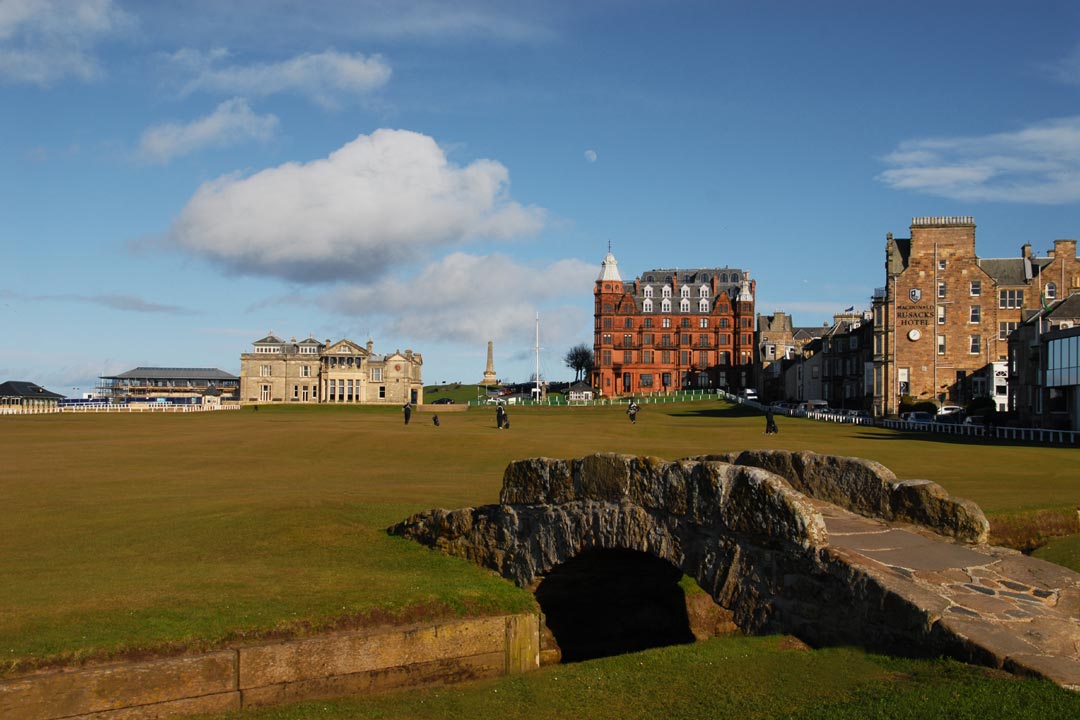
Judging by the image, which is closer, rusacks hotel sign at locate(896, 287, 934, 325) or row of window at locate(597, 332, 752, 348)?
rusacks hotel sign at locate(896, 287, 934, 325)

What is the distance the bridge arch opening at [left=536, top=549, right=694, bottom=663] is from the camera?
17094 mm

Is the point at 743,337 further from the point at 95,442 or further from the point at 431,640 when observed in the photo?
the point at 431,640

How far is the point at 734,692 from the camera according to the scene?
9742 mm

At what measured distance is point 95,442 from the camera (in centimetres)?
4684

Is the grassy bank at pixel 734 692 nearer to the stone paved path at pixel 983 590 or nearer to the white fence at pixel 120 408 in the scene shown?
the stone paved path at pixel 983 590

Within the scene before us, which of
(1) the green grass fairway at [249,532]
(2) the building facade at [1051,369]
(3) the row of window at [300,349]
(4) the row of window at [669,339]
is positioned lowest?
(1) the green grass fairway at [249,532]

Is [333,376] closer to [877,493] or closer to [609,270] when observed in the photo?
[609,270]

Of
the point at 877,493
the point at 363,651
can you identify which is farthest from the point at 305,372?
the point at 877,493

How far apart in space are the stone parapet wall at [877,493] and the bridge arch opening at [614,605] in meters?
3.66

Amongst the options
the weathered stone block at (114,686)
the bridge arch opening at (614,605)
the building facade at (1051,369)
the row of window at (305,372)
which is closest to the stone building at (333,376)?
the row of window at (305,372)

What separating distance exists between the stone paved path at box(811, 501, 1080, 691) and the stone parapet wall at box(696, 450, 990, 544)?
0.25 meters

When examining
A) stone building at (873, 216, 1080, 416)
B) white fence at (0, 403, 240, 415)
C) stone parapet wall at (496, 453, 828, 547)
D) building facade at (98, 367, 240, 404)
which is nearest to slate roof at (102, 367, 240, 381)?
building facade at (98, 367, 240, 404)

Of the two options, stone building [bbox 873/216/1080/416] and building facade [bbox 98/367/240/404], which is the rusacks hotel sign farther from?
building facade [bbox 98/367/240/404]

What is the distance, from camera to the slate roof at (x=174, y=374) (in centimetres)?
18088
